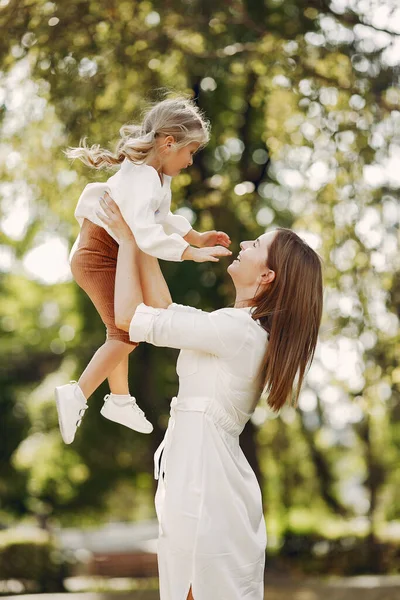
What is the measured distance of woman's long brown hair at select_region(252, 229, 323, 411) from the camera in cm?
313

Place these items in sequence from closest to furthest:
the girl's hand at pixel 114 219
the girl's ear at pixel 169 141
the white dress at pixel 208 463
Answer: the white dress at pixel 208 463 → the girl's hand at pixel 114 219 → the girl's ear at pixel 169 141

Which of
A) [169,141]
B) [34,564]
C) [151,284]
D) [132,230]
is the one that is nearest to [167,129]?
[169,141]

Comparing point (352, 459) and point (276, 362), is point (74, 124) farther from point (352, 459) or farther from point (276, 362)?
point (352, 459)

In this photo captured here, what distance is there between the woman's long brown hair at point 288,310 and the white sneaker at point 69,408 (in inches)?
Answer: 28.0

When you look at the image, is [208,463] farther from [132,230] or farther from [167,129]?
[167,129]

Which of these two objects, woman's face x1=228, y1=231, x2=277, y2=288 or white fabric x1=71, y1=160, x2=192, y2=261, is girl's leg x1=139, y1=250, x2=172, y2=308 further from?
woman's face x1=228, y1=231, x2=277, y2=288

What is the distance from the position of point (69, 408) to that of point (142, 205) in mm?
800

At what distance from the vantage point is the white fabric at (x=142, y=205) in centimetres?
A: 313

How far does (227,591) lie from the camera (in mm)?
3018

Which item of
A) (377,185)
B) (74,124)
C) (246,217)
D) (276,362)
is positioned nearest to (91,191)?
(276,362)

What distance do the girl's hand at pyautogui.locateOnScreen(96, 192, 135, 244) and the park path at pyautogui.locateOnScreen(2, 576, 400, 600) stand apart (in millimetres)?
8561

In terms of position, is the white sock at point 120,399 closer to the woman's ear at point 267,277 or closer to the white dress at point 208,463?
the white dress at point 208,463

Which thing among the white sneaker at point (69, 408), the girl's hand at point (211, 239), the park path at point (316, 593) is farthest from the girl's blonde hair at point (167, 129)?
the park path at point (316, 593)

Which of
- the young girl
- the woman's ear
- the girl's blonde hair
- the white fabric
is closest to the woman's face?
the woman's ear
